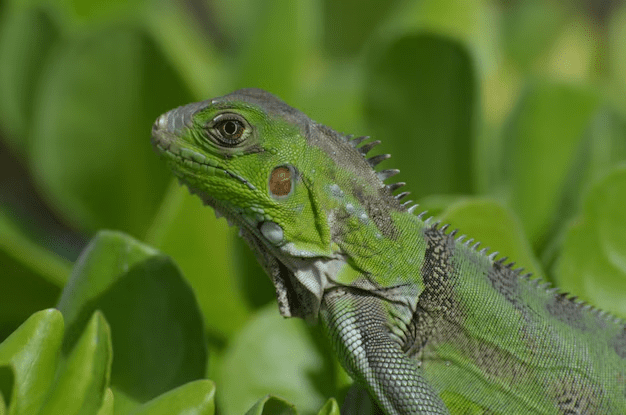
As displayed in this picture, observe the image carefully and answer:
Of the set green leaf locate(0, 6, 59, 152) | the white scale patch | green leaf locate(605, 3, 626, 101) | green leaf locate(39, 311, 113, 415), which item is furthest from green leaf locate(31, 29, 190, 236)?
green leaf locate(605, 3, 626, 101)

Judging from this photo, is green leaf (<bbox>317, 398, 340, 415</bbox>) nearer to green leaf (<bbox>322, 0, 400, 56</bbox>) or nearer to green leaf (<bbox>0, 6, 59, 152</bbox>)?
green leaf (<bbox>0, 6, 59, 152</bbox>)

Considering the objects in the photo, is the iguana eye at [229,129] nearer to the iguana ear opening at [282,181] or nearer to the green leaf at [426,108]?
the iguana ear opening at [282,181]

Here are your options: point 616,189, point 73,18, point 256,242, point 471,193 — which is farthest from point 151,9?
point 616,189

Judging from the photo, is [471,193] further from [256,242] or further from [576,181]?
[256,242]

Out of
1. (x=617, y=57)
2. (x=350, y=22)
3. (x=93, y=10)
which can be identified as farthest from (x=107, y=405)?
(x=617, y=57)

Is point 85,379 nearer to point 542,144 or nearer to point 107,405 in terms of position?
point 107,405

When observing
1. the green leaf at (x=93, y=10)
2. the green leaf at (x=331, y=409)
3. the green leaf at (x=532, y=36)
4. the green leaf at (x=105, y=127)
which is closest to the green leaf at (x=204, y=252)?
the green leaf at (x=105, y=127)

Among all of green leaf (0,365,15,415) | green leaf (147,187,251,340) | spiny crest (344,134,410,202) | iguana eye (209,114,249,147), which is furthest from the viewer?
green leaf (147,187,251,340)
